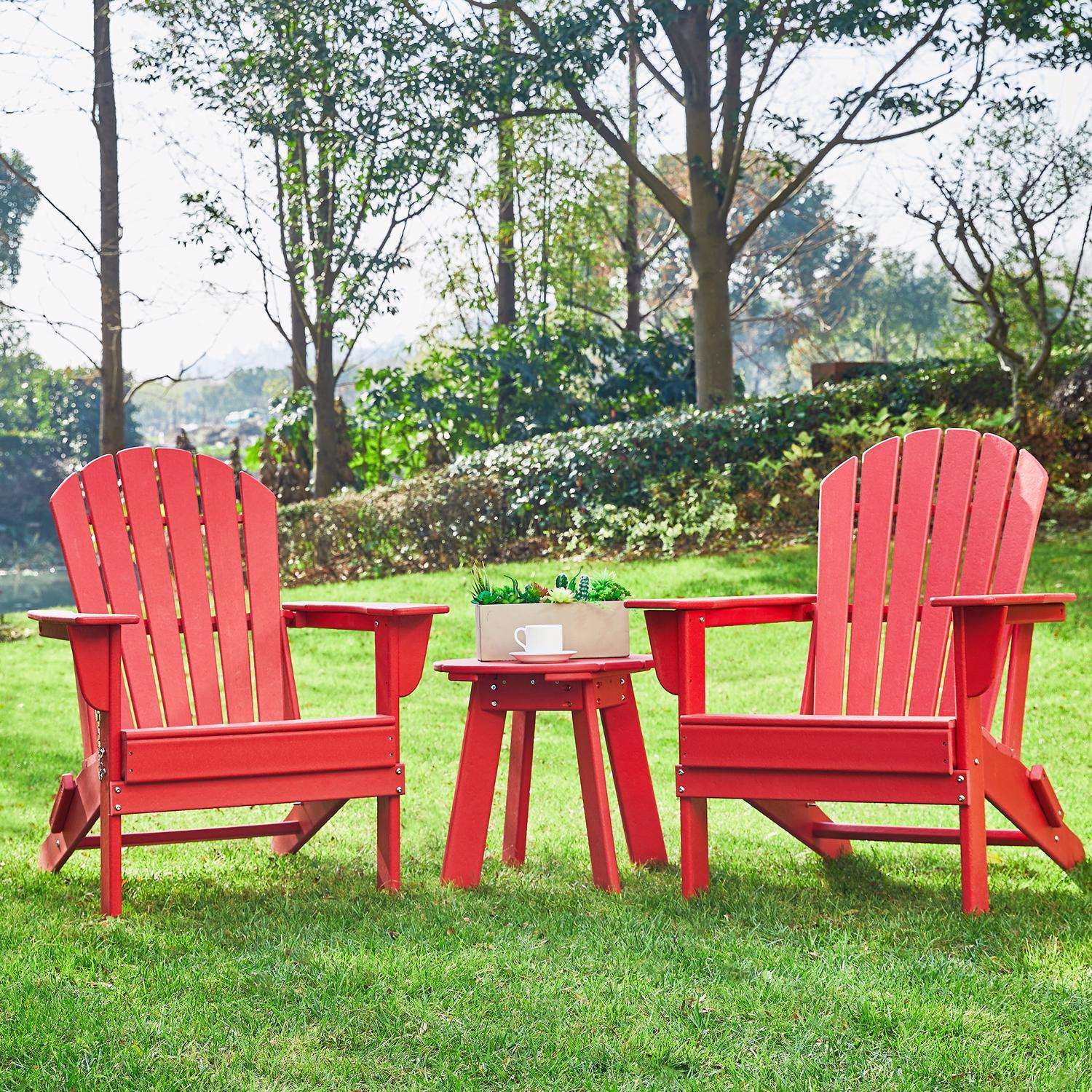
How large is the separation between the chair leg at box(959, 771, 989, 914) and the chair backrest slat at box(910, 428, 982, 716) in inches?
23.9

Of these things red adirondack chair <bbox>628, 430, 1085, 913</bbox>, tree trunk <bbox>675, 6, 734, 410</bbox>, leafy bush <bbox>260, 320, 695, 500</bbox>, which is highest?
tree trunk <bbox>675, 6, 734, 410</bbox>

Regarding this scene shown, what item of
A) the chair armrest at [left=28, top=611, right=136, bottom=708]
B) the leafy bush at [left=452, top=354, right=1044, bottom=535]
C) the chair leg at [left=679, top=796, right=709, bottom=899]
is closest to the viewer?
the chair armrest at [left=28, top=611, right=136, bottom=708]

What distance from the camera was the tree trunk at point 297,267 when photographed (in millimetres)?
10312

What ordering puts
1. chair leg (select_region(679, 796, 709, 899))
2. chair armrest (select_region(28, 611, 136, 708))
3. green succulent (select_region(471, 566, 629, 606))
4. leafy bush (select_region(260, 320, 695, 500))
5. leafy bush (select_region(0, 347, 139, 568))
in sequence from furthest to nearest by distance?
leafy bush (select_region(0, 347, 139, 568)) < leafy bush (select_region(260, 320, 695, 500)) < green succulent (select_region(471, 566, 629, 606)) < chair leg (select_region(679, 796, 709, 899)) < chair armrest (select_region(28, 611, 136, 708))

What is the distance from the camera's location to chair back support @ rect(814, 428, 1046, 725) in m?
3.25

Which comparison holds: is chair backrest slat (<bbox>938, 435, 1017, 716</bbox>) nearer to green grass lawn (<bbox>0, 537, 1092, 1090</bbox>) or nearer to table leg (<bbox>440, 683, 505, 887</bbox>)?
green grass lawn (<bbox>0, 537, 1092, 1090</bbox>)

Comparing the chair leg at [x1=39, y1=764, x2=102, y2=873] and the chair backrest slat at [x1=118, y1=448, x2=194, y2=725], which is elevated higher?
the chair backrest slat at [x1=118, y1=448, x2=194, y2=725]

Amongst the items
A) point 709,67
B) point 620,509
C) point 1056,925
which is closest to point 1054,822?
point 1056,925

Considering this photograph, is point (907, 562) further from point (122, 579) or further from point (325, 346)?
point (325, 346)

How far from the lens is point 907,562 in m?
3.45

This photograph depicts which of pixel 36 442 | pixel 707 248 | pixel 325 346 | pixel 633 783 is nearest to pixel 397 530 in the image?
pixel 325 346

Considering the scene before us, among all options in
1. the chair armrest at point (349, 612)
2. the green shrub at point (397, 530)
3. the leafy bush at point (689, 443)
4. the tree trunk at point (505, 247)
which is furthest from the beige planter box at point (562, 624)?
the tree trunk at point (505, 247)

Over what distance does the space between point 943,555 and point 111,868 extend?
2250 millimetres

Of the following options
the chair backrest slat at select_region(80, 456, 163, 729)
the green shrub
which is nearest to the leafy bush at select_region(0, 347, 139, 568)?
the green shrub
